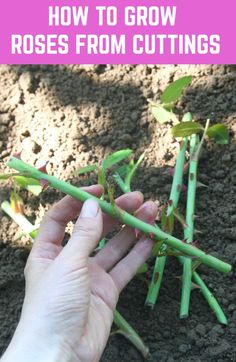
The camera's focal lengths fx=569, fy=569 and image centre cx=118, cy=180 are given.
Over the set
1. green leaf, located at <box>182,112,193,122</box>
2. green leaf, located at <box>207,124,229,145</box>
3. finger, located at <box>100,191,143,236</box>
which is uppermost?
green leaf, located at <box>182,112,193,122</box>

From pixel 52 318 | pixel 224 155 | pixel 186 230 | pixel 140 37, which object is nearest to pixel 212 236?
pixel 186 230

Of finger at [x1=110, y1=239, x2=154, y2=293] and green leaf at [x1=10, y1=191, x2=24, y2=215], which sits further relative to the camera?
green leaf at [x1=10, y1=191, x2=24, y2=215]

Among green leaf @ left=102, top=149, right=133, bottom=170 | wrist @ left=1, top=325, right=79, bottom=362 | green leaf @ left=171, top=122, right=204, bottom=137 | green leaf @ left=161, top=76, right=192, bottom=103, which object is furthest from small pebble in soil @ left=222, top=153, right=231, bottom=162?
wrist @ left=1, top=325, right=79, bottom=362

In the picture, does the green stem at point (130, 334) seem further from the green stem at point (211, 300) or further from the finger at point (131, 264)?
the green stem at point (211, 300)

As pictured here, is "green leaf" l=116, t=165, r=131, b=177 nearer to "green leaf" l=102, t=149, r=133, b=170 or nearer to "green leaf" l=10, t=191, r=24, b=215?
"green leaf" l=102, t=149, r=133, b=170

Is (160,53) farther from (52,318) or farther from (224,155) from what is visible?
(52,318)

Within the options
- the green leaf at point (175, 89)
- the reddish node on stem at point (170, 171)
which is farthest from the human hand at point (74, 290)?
the green leaf at point (175, 89)

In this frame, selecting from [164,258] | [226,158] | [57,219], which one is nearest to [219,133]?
[226,158]
